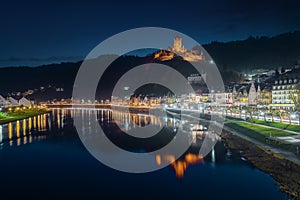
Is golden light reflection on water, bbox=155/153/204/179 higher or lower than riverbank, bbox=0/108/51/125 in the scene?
lower

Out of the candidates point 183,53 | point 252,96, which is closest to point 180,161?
point 252,96

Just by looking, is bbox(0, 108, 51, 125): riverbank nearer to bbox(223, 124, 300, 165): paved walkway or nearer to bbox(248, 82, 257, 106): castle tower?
bbox(223, 124, 300, 165): paved walkway

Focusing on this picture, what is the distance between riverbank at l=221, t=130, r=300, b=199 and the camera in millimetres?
12913

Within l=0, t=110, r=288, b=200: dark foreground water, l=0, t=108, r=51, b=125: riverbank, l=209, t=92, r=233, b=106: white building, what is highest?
l=209, t=92, r=233, b=106: white building

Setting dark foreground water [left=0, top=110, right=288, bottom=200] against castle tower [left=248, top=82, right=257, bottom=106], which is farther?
castle tower [left=248, top=82, right=257, bottom=106]

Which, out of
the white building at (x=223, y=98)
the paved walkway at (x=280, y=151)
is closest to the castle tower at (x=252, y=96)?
the white building at (x=223, y=98)

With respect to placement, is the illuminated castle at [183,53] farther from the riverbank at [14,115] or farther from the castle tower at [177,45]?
the riverbank at [14,115]

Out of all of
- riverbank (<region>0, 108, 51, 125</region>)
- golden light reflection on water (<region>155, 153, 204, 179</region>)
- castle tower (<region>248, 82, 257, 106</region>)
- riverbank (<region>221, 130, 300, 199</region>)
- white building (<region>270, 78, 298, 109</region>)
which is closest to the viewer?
riverbank (<region>221, 130, 300, 199</region>)

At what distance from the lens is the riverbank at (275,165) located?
508 inches

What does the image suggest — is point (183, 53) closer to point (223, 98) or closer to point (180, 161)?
point (223, 98)

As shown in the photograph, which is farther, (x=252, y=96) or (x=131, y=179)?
(x=252, y=96)

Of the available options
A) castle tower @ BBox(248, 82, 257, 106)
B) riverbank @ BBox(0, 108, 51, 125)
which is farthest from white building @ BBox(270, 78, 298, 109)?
riverbank @ BBox(0, 108, 51, 125)

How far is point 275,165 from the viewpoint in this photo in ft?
51.7

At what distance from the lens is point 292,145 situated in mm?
17922
